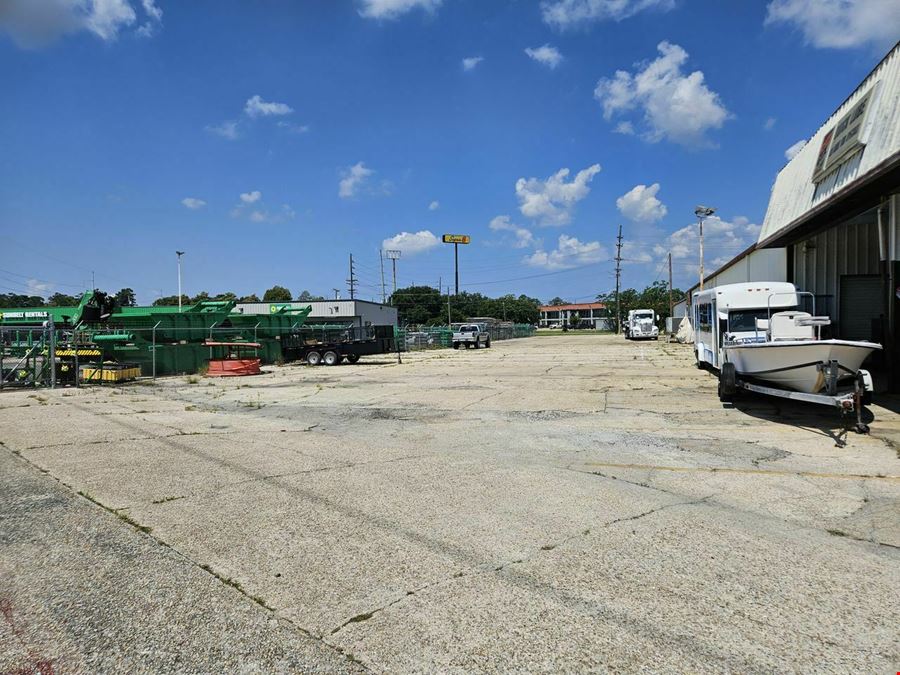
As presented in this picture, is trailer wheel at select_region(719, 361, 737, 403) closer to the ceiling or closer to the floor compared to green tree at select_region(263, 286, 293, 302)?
closer to the floor

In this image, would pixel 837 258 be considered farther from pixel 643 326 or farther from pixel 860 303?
pixel 643 326

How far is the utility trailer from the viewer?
91.2 feet

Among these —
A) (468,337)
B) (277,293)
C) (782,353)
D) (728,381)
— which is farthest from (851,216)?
(277,293)

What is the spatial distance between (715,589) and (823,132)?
48.5 ft

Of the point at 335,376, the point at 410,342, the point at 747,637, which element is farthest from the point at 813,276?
the point at 410,342

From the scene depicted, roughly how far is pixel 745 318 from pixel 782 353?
5.27m

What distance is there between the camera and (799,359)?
30.3 ft

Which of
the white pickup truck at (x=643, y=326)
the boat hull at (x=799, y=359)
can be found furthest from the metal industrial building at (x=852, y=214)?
the white pickup truck at (x=643, y=326)

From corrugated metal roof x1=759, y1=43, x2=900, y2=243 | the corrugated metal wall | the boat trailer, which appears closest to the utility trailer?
corrugated metal roof x1=759, y1=43, x2=900, y2=243

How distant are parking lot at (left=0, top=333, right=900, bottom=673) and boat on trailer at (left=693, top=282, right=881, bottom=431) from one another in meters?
0.74

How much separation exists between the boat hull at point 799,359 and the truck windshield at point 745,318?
4037 millimetres

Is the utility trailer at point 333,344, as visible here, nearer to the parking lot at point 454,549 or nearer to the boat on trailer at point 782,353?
the boat on trailer at point 782,353

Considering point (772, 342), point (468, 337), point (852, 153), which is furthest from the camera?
point (468, 337)

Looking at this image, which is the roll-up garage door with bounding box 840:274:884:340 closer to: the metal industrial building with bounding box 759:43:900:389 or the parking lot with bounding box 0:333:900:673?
the metal industrial building with bounding box 759:43:900:389
